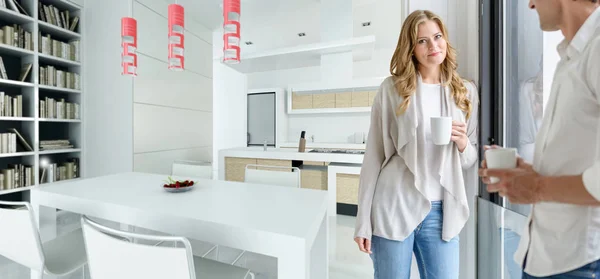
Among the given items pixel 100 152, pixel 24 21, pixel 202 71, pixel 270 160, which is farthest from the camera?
pixel 202 71

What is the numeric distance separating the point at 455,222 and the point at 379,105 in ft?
1.72

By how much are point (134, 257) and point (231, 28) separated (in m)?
1.35

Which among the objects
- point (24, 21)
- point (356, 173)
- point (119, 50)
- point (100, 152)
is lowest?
point (356, 173)

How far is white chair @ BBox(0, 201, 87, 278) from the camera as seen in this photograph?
1.16m

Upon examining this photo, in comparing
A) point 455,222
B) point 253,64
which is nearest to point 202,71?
point 253,64

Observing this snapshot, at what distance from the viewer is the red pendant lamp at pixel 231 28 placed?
5.33 feet

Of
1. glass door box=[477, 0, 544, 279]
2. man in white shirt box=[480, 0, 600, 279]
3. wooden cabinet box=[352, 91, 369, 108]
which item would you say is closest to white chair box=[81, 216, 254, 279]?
man in white shirt box=[480, 0, 600, 279]

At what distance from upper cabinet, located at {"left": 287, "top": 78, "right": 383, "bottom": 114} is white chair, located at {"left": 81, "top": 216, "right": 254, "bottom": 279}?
166 inches

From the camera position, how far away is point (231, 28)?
1643 mm

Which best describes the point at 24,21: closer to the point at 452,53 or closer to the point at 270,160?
the point at 270,160

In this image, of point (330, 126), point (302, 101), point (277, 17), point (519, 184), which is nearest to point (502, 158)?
point (519, 184)

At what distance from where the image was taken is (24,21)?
2969 millimetres

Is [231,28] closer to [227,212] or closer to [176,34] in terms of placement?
[176,34]

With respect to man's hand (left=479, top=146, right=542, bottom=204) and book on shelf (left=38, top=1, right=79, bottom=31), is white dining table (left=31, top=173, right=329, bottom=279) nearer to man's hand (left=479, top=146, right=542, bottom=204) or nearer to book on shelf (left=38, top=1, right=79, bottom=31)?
man's hand (left=479, top=146, right=542, bottom=204)
